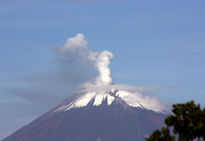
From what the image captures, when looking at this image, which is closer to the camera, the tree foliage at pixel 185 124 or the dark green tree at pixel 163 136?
the dark green tree at pixel 163 136

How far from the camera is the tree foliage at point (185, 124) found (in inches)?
3927

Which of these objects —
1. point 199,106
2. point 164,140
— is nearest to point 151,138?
point 164,140

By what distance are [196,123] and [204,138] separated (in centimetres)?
238

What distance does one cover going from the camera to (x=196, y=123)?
330ft

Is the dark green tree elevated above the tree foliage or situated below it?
below

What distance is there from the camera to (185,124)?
335 feet

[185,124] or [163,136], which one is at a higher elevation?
[185,124]

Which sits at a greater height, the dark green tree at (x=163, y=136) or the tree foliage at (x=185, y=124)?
the tree foliage at (x=185, y=124)

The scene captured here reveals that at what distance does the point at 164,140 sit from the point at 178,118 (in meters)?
5.18

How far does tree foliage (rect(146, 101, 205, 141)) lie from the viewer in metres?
99.8

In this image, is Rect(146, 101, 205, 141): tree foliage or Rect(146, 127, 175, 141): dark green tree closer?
Rect(146, 127, 175, 141): dark green tree

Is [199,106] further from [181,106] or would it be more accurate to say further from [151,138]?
[151,138]

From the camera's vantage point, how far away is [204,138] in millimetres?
99562

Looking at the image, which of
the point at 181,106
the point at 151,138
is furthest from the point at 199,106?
the point at 151,138
